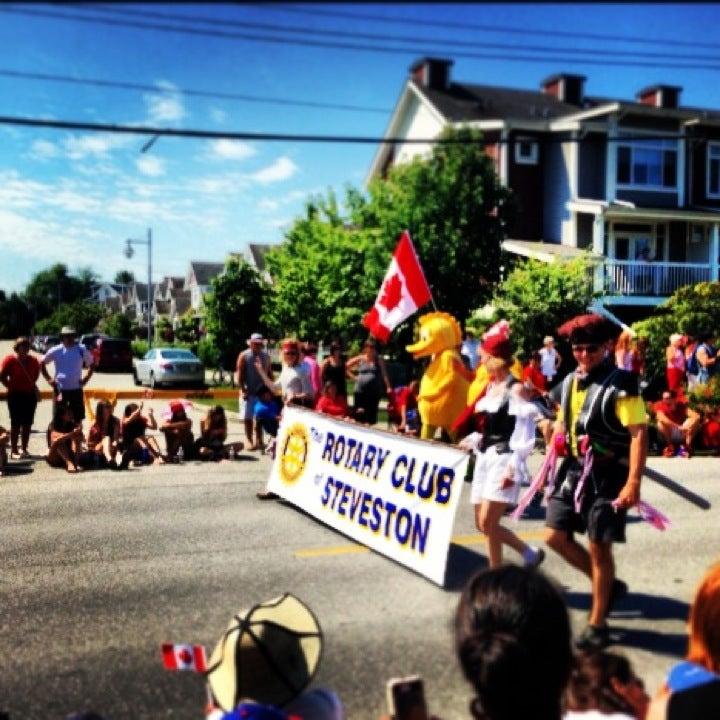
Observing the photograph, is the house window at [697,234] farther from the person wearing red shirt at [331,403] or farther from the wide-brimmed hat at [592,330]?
the wide-brimmed hat at [592,330]

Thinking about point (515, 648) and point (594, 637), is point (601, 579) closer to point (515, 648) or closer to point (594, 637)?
Answer: point (594, 637)

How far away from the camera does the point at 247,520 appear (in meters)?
8.00

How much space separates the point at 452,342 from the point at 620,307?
23.1 m

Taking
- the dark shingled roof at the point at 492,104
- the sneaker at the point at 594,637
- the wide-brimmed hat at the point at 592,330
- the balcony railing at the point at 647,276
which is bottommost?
the sneaker at the point at 594,637

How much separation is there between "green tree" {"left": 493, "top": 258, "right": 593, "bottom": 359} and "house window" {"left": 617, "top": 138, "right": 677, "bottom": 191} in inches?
448

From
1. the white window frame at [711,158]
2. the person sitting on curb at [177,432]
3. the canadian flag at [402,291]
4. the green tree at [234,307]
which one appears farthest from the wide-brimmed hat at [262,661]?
the white window frame at [711,158]

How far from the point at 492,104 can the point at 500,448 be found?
31532mm

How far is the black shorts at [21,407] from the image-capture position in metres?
12.0

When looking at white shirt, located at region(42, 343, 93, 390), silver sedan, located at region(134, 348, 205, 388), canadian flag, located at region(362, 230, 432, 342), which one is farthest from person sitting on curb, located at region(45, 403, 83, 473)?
silver sedan, located at region(134, 348, 205, 388)

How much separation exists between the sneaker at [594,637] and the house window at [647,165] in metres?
28.3

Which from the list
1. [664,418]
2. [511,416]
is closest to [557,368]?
[664,418]

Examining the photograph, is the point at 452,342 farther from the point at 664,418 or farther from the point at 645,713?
the point at 664,418

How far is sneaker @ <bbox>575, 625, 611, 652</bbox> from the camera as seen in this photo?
470 cm

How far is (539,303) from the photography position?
20.6 meters
